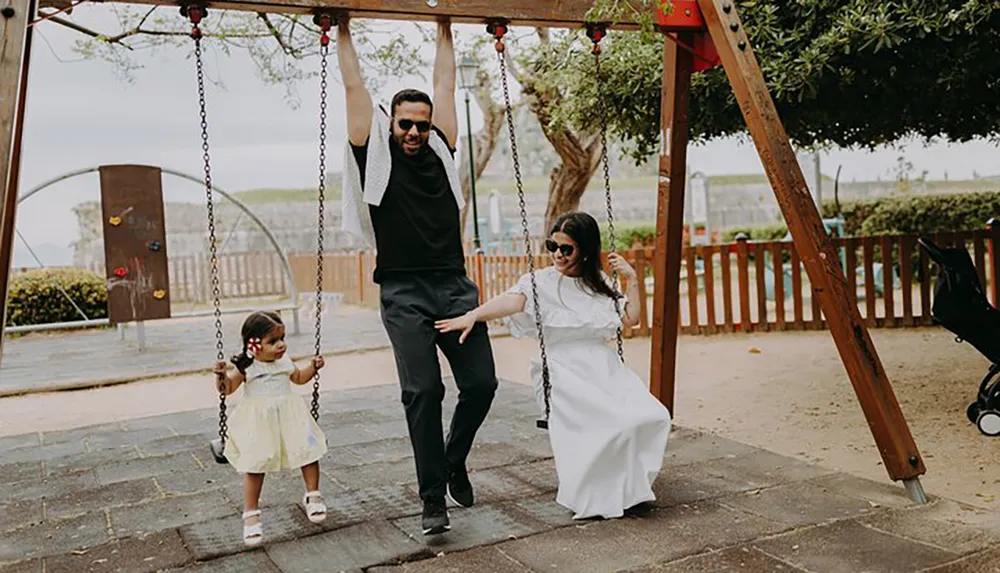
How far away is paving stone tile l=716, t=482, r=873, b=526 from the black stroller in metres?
1.56

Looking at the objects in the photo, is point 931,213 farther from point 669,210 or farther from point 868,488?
point 868,488

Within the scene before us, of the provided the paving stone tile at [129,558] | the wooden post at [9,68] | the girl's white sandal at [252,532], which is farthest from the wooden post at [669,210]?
the wooden post at [9,68]

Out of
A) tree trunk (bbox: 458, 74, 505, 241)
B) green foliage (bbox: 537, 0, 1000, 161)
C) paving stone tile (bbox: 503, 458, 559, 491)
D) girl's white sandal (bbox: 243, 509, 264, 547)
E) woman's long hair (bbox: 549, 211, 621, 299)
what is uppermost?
tree trunk (bbox: 458, 74, 505, 241)

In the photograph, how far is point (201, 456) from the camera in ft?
18.3

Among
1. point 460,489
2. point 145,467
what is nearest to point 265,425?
point 460,489

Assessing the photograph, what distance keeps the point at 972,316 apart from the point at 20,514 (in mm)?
5036

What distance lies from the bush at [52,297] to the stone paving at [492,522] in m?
10.5

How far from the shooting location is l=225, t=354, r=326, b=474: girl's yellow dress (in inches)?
144

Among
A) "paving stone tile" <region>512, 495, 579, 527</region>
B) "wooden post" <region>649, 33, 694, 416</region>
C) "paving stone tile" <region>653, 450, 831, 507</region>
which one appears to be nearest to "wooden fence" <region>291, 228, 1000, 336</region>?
"wooden post" <region>649, 33, 694, 416</region>

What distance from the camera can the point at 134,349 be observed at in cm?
1291

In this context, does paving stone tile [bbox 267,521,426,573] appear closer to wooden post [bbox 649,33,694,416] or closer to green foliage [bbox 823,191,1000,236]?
wooden post [bbox 649,33,694,416]

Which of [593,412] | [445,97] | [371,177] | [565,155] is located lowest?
[593,412]

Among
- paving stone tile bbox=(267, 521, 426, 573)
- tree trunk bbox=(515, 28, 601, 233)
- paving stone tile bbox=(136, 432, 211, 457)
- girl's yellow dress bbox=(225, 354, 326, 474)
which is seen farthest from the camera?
tree trunk bbox=(515, 28, 601, 233)

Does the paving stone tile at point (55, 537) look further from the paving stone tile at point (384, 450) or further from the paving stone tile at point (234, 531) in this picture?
the paving stone tile at point (384, 450)
